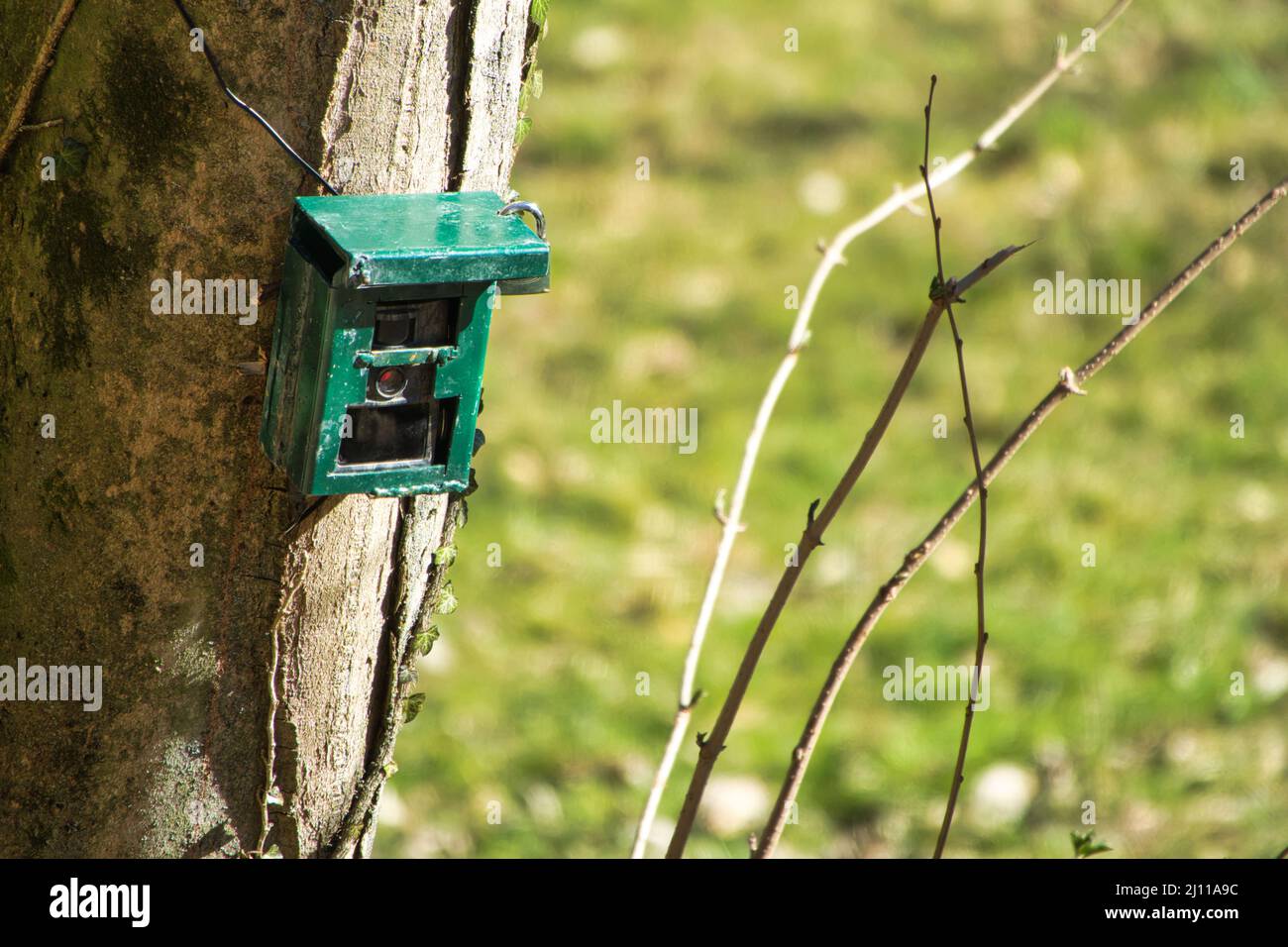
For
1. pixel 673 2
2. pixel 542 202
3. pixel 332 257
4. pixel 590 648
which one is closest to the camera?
pixel 332 257

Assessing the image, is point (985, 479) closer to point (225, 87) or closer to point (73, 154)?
point (225, 87)

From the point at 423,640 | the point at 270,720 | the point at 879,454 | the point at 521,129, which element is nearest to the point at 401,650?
the point at 423,640

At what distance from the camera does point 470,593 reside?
12.6 feet

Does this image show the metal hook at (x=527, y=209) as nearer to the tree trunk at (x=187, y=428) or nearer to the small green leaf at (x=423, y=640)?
the tree trunk at (x=187, y=428)

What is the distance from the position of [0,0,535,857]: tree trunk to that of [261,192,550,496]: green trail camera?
5 cm

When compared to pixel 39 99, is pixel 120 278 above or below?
below

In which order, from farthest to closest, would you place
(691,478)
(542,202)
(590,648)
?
(542,202) < (691,478) < (590,648)

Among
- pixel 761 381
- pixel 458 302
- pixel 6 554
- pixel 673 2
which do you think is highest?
pixel 673 2

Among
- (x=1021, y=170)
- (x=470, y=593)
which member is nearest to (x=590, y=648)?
(x=470, y=593)

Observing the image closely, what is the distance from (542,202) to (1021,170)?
1881 mm

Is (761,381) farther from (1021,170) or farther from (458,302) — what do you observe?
(458,302)

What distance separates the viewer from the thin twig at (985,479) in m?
1.62

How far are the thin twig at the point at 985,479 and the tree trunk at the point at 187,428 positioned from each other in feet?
1.71

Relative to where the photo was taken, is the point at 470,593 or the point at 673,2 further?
the point at 673,2
